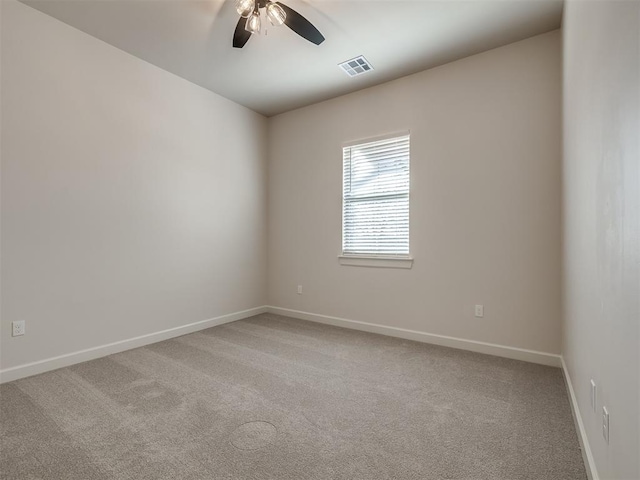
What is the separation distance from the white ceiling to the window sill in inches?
79.3

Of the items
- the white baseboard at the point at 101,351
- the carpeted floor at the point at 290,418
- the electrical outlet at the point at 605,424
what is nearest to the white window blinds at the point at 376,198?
the carpeted floor at the point at 290,418

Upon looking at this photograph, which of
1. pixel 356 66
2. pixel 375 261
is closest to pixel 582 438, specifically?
pixel 375 261

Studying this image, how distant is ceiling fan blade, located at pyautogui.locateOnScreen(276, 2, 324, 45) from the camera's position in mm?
2284

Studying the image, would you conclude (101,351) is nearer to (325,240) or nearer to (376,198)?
(325,240)

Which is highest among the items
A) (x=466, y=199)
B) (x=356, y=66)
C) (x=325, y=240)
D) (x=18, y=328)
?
(x=356, y=66)

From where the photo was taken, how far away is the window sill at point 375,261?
359 centimetres

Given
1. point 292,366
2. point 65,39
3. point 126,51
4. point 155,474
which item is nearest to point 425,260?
point 292,366

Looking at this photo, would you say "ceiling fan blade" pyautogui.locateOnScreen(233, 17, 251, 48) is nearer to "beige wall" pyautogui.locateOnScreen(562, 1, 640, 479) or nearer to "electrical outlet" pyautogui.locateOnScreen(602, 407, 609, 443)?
"beige wall" pyautogui.locateOnScreen(562, 1, 640, 479)

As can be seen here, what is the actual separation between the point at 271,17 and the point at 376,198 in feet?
6.89

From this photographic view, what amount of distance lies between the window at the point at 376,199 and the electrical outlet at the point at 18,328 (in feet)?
10.0

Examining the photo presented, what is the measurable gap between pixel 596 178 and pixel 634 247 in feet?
2.09

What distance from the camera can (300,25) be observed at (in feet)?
7.83

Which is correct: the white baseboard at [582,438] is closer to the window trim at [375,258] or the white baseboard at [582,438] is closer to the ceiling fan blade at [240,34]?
the window trim at [375,258]

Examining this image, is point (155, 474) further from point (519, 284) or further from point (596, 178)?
point (519, 284)
